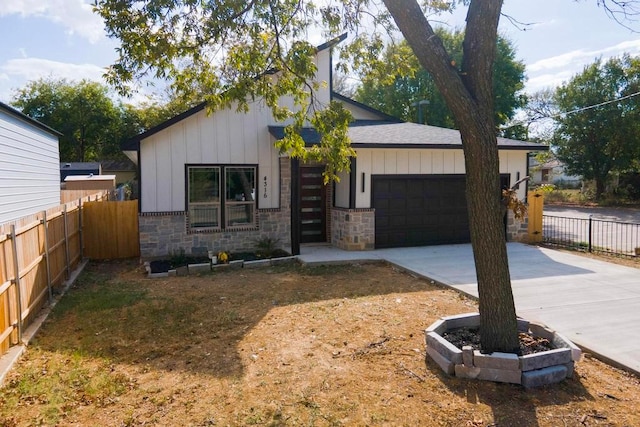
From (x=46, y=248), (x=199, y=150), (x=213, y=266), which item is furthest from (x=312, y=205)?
(x=46, y=248)

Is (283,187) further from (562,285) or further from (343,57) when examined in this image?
(562,285)

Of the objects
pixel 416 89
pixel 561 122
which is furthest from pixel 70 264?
pixel 561 122

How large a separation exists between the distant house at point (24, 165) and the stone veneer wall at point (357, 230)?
25.1ft

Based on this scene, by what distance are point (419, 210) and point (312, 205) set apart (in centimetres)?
292

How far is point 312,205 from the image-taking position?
41.3ft

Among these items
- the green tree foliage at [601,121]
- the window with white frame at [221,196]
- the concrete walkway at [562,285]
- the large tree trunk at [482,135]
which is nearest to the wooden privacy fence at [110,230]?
the window with white frame at [221,196]

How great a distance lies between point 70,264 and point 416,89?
2402 centimetres

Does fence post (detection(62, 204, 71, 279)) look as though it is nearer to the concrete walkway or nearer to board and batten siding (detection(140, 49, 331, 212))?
board and batten siding (detection(140, 49, 331, 212))

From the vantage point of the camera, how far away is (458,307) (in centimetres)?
691

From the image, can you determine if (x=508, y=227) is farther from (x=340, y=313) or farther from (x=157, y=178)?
(x=157, y=178)

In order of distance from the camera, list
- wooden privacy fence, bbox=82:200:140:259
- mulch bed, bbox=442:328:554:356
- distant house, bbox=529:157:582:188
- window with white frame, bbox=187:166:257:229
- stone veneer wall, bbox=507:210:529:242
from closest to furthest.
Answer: mulch bed, bbox=442:328:554:356, window with white frame, bbox=187:166:257:229, wooden privacy fence, bbox=82:200:140:259, stone veneer wall, bbox=507:210:529:242, distant house, bbox=529:157:582:188

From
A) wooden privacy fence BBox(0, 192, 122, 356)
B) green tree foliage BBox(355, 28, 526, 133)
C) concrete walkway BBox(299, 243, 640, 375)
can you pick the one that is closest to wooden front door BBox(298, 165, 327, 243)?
Result: concrete walkway BBox(299, 243, 640, 375)

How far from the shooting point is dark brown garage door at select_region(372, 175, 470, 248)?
11.9m

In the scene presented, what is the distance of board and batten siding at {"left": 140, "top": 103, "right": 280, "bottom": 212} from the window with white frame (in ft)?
0.59
